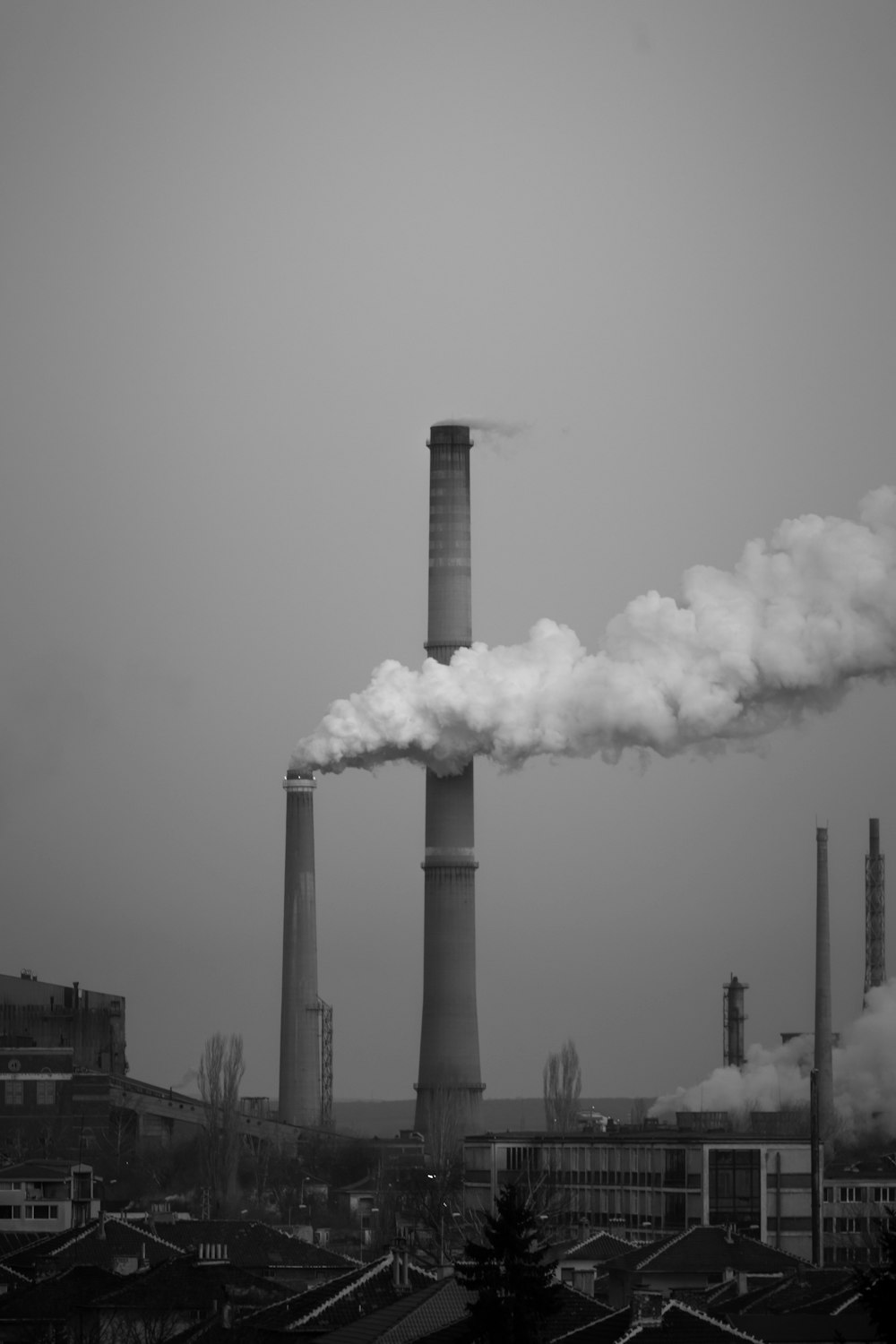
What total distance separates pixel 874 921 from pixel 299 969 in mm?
18501

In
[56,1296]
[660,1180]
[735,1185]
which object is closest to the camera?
[56,1296]

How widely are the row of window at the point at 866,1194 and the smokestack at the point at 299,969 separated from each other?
816 inches

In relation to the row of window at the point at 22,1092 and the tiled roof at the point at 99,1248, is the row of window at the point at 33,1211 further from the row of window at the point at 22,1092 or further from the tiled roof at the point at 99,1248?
the row of window at the point at 22,1092

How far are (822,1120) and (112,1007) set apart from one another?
92.1 feet

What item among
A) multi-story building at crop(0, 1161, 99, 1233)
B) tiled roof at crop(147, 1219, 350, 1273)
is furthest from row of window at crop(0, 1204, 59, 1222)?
tiled roof at crop(147, 1219, 350, 1273)

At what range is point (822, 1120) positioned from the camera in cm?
7562

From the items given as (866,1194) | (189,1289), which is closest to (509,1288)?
(189,1289)

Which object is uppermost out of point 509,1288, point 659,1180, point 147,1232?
point 509,1288

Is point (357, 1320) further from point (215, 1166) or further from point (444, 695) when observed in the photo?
point (215, 1166)

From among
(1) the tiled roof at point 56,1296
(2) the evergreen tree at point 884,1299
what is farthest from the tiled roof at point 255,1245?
(2) the evergreen tree at point 884,1299

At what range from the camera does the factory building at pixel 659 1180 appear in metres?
63.8

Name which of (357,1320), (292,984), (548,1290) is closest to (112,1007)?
(292,984)

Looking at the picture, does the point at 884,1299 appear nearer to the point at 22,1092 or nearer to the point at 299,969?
the point at 299,969

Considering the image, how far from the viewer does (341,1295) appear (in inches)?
1484
